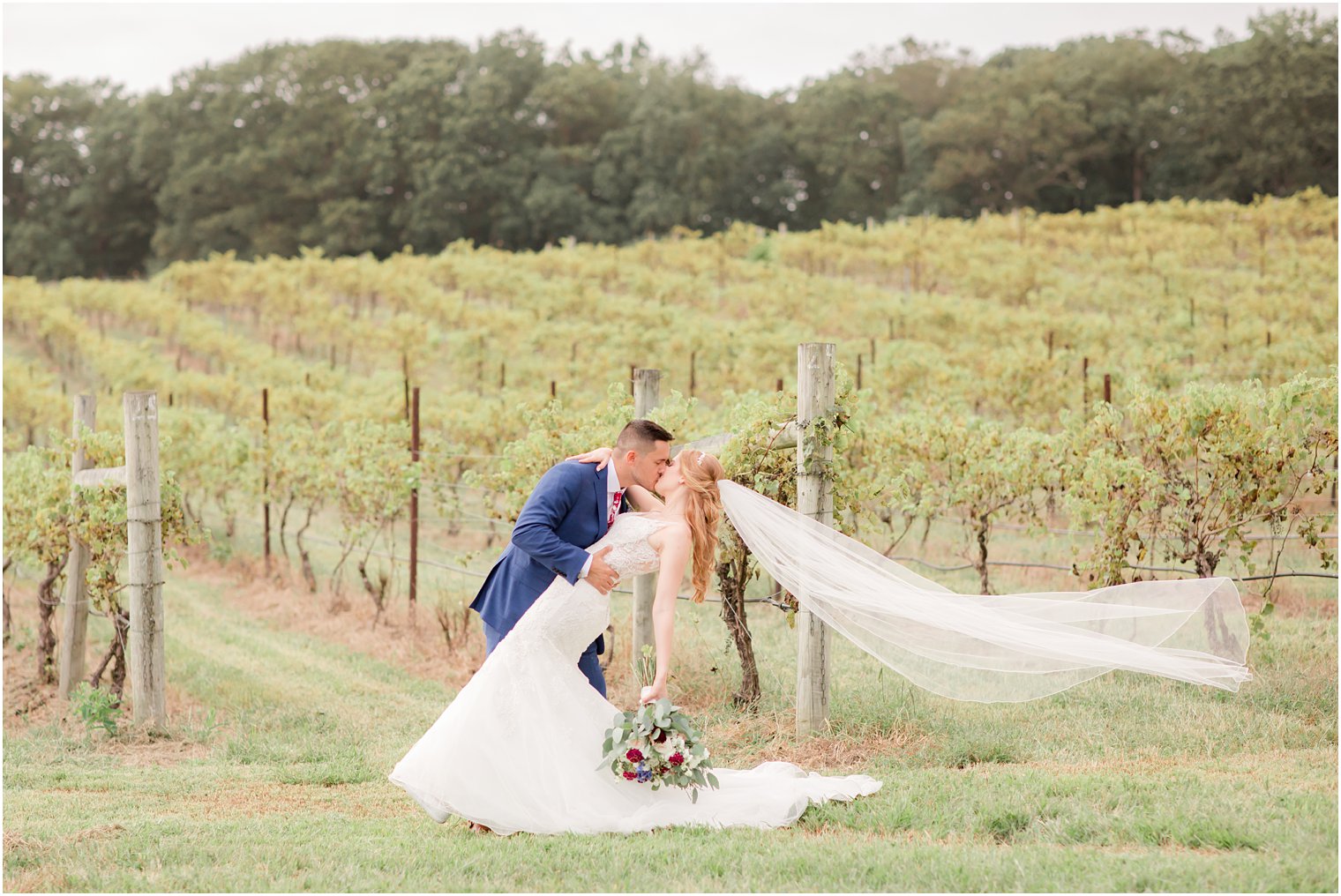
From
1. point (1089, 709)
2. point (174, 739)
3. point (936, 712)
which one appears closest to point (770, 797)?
point (936, 712)

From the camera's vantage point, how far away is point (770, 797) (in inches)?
181

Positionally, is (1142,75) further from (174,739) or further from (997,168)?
(174,739)

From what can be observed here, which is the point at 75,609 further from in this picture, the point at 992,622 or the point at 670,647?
the point at 992,622

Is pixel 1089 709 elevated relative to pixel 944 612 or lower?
lower

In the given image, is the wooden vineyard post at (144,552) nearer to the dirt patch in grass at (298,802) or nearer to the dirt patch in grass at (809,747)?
the dirt patch in grass at (298,802)

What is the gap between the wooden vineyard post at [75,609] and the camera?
23.8 feet

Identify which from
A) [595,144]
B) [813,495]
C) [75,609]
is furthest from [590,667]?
[595,144]

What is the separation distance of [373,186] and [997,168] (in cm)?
2478

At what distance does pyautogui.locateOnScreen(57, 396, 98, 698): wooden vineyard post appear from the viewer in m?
7.25

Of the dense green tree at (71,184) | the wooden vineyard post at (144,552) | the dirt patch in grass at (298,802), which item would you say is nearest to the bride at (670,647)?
the dirt patch in grass at (298,802)

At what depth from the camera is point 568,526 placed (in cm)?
479

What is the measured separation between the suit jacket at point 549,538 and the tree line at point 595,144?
39177mm

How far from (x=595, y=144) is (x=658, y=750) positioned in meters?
46.5

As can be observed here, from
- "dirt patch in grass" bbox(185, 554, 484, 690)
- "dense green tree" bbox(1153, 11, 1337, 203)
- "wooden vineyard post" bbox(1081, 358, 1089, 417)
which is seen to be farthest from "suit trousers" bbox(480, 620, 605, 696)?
"dense green tree" bbox(1153, 11, 1337, 203)
